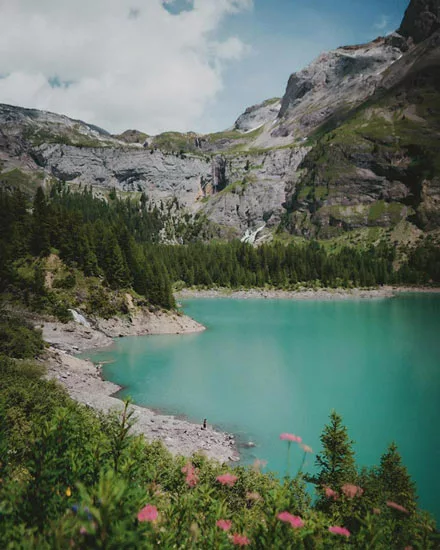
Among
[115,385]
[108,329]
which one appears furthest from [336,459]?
[108,329]

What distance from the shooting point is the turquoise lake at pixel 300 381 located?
2517 cm

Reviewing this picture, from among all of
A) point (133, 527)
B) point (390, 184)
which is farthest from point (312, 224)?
point (133, 527)

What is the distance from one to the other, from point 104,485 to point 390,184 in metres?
→ 219

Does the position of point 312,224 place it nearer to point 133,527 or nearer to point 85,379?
point 85,379

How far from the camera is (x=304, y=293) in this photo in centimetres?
12575

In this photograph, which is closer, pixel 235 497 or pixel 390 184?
pixel 235 497

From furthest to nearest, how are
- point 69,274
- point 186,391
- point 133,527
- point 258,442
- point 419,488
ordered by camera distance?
point 69,274, point 186,391, point 258,442, point 419,488, point 133,527

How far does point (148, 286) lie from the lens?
6259 centimetres

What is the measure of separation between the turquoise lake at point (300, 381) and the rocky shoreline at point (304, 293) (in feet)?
158

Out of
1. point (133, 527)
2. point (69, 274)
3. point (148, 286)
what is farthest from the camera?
point (148, 286)

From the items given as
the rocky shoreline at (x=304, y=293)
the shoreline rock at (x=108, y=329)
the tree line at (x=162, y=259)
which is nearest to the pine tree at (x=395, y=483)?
the shoreline rock at (x=108, y=329)

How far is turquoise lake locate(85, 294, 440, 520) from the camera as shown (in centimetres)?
2517

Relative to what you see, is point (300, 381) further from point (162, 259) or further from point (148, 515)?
point (162, 259)

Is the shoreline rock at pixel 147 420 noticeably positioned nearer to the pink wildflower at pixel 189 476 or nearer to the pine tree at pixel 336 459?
the pine tree at pixel 336 459
